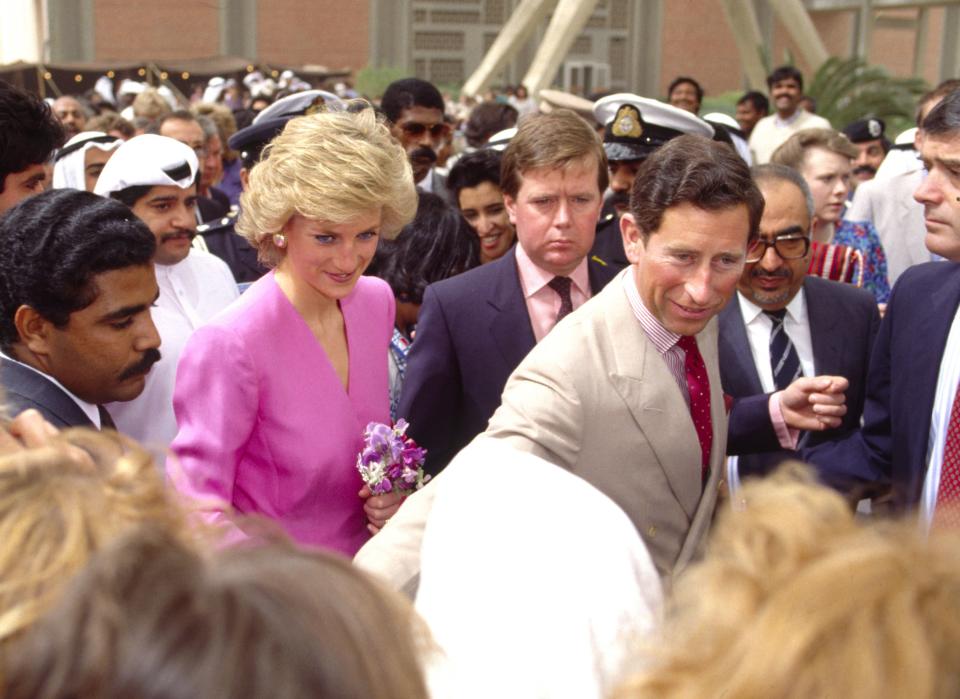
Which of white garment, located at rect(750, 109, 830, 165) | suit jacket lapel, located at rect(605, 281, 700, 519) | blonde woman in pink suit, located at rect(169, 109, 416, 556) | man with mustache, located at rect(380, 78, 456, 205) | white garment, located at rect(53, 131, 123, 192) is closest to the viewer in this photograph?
suit jacket lapel, located at rect(605, 281, 700, 519)

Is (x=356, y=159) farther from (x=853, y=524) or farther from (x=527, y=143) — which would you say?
(x=853, y=524)

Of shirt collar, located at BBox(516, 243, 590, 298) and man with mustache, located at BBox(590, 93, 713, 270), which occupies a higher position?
man with mustache, located at BBox(590, 93, 713, 270)

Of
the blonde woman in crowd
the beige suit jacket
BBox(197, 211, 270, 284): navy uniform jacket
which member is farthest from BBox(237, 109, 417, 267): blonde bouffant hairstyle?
BBox(197, 211, 270, 284): navy uniform jacket

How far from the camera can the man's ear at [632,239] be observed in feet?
7.88

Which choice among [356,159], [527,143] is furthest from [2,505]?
[527,143]

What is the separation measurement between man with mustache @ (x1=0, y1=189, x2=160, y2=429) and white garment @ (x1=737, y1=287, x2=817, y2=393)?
1.76 m

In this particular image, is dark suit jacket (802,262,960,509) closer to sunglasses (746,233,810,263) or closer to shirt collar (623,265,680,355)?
sunglasses (746,233,810,263)

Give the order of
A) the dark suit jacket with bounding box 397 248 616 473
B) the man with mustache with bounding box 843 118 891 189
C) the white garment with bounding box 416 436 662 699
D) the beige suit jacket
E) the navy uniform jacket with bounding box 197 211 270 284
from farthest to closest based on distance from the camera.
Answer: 1. the man with mustache with bounding box 843 118 891 189
2. the navy uniform jacket with bounding box 197 211 270 284
3. the dark suit jacket with bounding box 397 248 616 473
4. the beige suit jacket
5. the white garment with bounding box 416 436 662 699

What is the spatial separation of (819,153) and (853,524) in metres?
4.69

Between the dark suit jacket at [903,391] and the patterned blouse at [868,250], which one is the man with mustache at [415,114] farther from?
the dark suit jacket at [903,391]

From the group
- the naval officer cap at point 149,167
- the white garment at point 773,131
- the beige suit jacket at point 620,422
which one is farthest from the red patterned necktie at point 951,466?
the white garment at point 773,131

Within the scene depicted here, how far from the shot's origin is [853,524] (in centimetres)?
87

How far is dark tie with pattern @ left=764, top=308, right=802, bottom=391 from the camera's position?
10.6ft

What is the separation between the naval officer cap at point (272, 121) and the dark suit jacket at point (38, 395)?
210 centimetres
